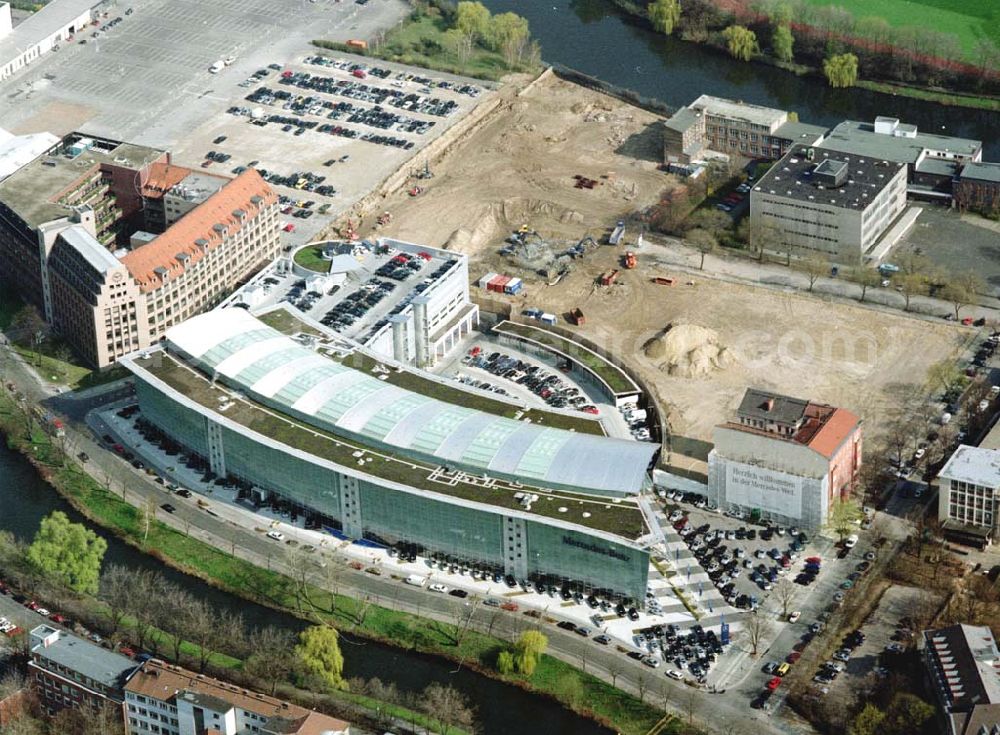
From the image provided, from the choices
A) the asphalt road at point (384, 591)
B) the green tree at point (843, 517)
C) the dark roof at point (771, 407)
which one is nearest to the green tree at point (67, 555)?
the asphalt road at point (384, 591)

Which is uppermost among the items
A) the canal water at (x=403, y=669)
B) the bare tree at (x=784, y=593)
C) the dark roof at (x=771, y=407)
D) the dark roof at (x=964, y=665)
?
the dark roof at (x=771, y=407)

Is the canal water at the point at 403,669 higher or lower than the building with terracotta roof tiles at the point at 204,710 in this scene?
lower

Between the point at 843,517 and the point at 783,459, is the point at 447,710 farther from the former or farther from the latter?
the point at 843,517

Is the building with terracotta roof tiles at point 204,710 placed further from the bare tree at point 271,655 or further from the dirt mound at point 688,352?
the dirt mound at point 688,352

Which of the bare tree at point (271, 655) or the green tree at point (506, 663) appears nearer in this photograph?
the bare tree at point (271, 655)

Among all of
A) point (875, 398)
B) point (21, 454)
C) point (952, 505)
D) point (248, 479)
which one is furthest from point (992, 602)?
→ point (21, 454)

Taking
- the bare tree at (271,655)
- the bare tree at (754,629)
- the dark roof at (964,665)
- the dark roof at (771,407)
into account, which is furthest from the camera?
the dark roof at (771,407)
